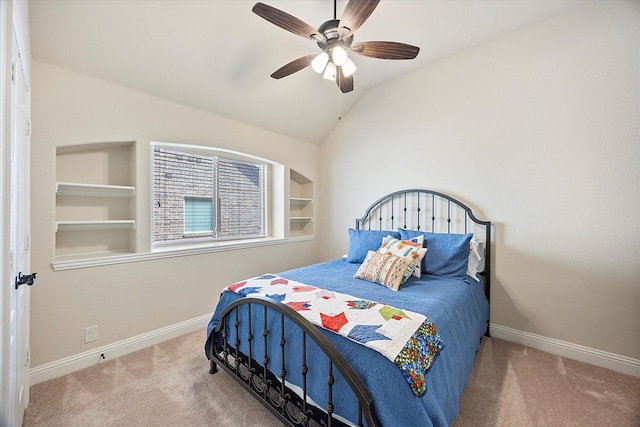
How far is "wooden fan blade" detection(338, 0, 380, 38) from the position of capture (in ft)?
5.07

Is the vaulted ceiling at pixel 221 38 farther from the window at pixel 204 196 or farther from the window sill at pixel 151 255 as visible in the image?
the window sill at pixel 151 255

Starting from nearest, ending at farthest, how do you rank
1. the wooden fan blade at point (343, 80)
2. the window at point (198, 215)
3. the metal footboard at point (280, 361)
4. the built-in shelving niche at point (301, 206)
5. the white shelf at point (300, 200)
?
1. the metal footboard at point (280, 361)
2. the wooden fan blade at point (343, 80)
3. the window at point (198, 215)
4. the white shelf at point (300, 200)
5. the built-in shelving niche at point (301, 206)

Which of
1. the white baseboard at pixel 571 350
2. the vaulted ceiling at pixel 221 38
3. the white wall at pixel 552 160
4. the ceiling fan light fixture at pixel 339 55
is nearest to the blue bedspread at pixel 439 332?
the white baseboard at pixel 571 350

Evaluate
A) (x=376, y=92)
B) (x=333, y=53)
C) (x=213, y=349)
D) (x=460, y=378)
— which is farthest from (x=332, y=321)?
(x=376, y=92)

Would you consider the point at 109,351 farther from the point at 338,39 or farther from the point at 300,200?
the point at 338,39

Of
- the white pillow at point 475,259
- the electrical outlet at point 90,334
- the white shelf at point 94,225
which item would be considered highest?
the white shelf at point 94,225

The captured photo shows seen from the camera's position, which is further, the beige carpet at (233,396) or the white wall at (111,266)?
the white wall at (111,266)

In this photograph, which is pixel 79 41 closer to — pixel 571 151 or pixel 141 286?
pixel 141 286

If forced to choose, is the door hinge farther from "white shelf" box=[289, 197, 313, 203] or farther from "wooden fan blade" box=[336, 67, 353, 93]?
"white shelf" box=[289, 197, 313, 203]

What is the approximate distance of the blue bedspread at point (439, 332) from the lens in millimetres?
1129

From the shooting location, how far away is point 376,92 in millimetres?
3555

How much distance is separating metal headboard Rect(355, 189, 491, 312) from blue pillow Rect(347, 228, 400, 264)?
0.42 meters

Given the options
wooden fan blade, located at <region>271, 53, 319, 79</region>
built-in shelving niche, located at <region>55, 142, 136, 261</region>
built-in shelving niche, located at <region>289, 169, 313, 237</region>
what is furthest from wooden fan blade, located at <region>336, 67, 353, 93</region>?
built-in shelving niche, located at <region>55, 142, 136, 261</region>

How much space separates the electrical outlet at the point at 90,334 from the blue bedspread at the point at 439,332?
1.02m
